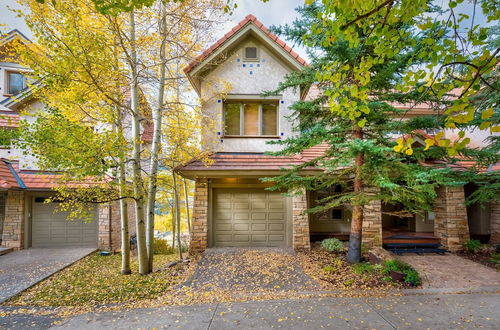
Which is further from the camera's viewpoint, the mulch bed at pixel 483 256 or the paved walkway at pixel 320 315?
the mulch bed at pixel 483 256

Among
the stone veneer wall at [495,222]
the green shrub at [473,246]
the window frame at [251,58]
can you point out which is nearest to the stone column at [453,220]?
the green shrub at [473,246]

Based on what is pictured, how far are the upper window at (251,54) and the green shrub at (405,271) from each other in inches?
304

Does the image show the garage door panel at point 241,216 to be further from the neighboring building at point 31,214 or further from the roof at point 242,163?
the neighboring building at point 31,214

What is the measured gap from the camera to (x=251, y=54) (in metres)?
8.49

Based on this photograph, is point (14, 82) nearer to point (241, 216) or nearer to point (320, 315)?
point (241, 216)

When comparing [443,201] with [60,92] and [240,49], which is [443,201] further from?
[60,92]

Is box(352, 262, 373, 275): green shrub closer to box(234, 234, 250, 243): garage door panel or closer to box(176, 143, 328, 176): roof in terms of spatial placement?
box(176, 143, 328, 176): roof

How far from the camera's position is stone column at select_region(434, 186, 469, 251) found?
326 inches

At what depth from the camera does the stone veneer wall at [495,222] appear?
8789mm

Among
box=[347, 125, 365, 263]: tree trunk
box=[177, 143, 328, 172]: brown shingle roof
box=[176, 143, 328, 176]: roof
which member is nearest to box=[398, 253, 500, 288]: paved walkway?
box=[347, 125, 365, 263]: tree trunk

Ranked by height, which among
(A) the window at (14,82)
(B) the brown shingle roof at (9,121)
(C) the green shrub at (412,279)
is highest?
(A) the window at (14,82)

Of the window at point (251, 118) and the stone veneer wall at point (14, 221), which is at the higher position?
the window at point (251, 118)

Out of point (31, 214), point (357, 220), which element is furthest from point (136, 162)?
point (31, 214)

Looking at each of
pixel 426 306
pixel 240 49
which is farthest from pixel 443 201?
pixel 240 49
